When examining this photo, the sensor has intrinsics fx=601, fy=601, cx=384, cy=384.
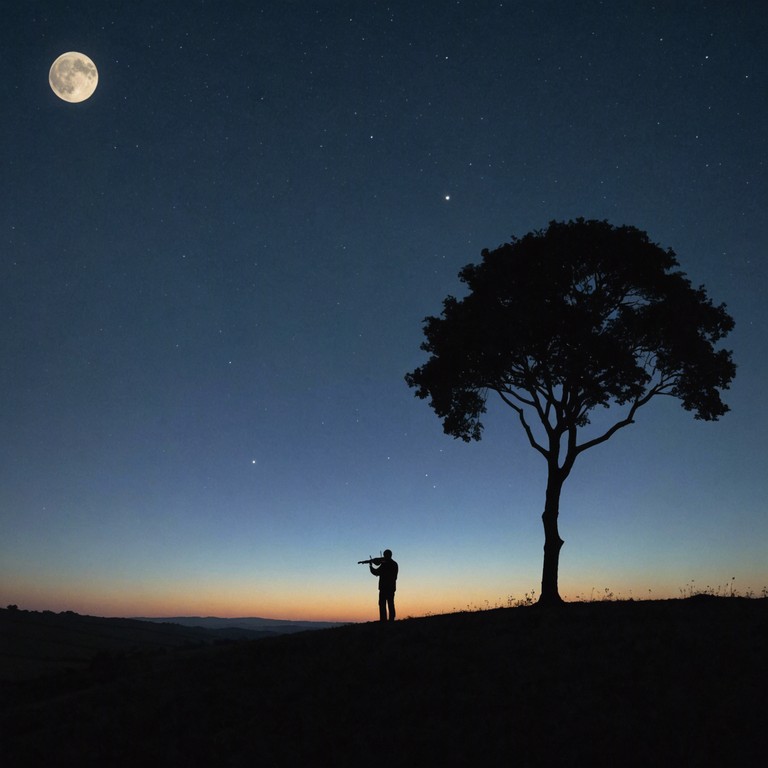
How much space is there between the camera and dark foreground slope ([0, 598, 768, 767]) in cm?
934

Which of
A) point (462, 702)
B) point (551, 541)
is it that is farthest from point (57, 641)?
point (462, 702)

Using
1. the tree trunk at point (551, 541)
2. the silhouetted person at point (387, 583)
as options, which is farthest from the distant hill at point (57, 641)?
the tree trunk at point (551, 541)

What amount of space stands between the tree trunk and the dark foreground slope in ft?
14.5

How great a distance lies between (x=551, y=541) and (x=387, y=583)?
21.5 feet

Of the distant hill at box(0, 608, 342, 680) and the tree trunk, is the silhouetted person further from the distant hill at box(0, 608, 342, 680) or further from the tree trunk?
the distant hill at box(0, 608, 342, 680)

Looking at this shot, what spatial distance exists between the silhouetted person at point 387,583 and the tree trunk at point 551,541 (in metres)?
5.49

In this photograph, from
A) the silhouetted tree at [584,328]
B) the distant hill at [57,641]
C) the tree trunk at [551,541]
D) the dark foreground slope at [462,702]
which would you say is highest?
the silhouetted tree at [584,328]

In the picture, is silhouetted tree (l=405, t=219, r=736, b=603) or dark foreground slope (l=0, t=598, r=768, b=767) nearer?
dark foreground slope (l=0, t=598, r=768, b=767)

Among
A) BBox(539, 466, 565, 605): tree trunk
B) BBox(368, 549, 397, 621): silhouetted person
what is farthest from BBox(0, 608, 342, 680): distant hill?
BBox(539, 466, 565, 605): tree trunk

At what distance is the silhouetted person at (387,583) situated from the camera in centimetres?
2294

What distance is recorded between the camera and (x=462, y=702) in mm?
11188

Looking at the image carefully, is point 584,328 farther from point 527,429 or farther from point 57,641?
point 57,641

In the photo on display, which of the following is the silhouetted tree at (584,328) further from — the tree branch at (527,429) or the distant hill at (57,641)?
the distant hill at (57,641)

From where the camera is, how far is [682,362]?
24375 mm
